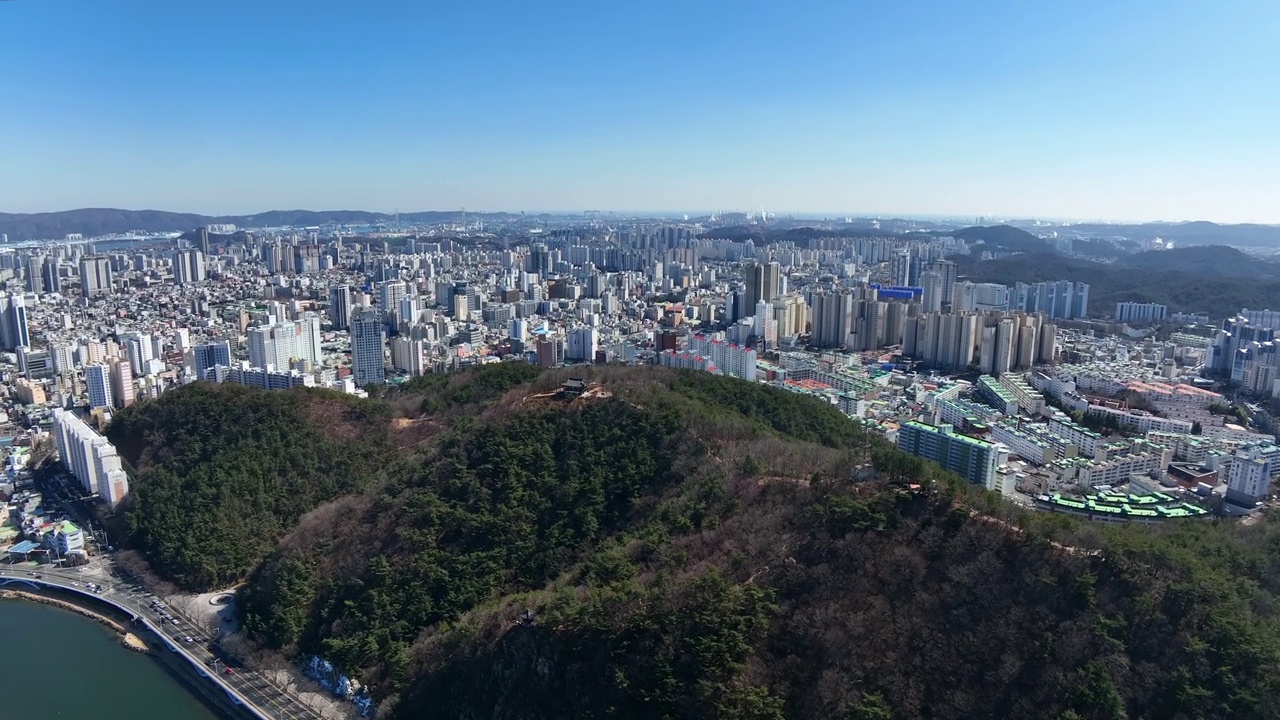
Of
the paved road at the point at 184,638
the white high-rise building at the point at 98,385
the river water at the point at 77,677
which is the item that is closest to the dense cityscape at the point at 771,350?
the white high-rise building at the point at 98,385

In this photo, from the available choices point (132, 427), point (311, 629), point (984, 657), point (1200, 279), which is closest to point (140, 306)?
point (132, 427)

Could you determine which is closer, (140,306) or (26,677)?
(26,677)

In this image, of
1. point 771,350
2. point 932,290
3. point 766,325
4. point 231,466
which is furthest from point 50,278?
point 932,290

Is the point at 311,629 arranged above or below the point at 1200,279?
below

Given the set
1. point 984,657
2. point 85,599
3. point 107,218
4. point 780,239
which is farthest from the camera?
point 107,218

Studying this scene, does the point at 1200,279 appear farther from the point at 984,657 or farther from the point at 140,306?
the point at 140,306

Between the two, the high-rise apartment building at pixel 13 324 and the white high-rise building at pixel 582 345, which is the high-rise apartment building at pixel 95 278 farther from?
the white high-rise building at pixel 582 345
